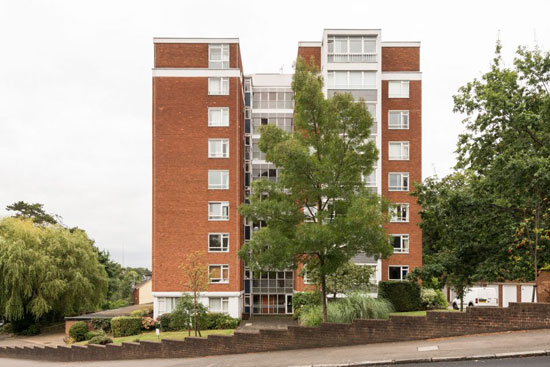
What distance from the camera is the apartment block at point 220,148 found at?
39406 millimetres

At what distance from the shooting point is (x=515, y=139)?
21.7 metres

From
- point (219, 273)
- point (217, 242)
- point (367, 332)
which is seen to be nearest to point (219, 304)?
point (219, 273)

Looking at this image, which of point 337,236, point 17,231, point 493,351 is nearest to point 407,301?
point 337,236

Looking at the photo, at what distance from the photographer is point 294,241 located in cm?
1747

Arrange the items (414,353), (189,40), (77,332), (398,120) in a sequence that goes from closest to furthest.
Result: 1. (414,353)
2. (77,332)
3. (189,40)
4. (398,120)

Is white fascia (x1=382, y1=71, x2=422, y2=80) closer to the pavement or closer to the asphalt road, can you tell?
the pavement

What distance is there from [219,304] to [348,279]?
1062cm

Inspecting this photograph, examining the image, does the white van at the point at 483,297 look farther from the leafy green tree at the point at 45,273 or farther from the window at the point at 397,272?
the leafy green tree at the point at 45,273

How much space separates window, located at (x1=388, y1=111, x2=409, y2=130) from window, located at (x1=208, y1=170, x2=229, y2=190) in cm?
1322

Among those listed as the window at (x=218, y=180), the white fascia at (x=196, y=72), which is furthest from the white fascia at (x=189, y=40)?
the window at (x=218, y=180)

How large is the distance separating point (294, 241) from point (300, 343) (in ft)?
11.6

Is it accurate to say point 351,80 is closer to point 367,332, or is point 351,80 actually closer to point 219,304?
point 219,304

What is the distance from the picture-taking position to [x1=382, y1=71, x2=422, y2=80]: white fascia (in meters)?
41.7

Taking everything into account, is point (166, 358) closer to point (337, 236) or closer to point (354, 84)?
point (337, 236)
